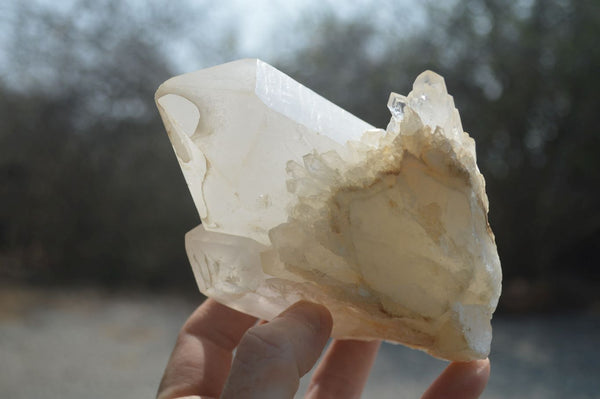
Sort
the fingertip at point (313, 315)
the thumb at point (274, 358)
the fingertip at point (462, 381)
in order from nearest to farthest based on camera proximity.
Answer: the thumb at point (274, 358)
the fingertip at point (313, 315)
the fingertip at point (462, 381)

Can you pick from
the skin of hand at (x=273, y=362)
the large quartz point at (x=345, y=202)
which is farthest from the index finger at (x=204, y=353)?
the large quartz point at (x=345, y=202)

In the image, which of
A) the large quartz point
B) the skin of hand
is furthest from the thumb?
the large quartz point

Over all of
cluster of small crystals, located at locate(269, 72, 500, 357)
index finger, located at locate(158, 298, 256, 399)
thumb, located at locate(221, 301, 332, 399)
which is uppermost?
cluster of small crystals, located at locate(269, 72, 500, 357)

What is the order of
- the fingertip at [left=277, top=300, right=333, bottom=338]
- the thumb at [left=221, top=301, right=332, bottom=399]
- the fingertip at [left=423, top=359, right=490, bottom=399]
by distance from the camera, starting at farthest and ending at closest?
the fingertip at [left=423, top=359, right=490, bottom=399], the fingertip at [left=277, top=300, right=333, bottom=338], the thumb at [left=221, top=301, right=332, bottom=399]

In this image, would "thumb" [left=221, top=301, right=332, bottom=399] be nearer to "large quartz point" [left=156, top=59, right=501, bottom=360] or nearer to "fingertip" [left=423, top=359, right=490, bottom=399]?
"large quartz point" [left=156, top=59, right=501, bottom=360]

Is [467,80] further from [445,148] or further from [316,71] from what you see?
[445,148]

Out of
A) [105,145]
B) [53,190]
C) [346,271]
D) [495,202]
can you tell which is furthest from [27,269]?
[346,271]

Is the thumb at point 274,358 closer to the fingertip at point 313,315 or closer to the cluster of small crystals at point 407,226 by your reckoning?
the fingertip at point 313,315

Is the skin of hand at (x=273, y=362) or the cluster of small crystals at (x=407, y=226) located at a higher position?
the cluster of small crystals at (x=407, y=226)

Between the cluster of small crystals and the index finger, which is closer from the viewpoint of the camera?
the cluster of small crystals
